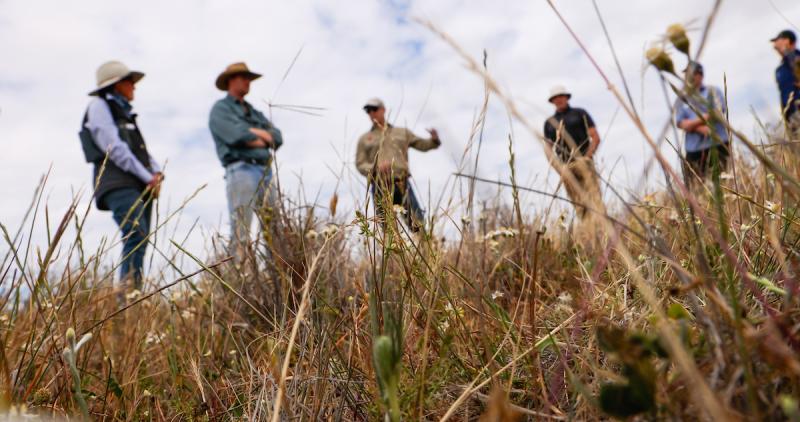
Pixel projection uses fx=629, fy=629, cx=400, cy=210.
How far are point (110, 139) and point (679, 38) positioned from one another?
11.7 feet

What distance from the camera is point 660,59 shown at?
0.69 meters

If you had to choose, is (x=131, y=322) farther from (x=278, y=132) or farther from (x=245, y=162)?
(x=278, y=132)

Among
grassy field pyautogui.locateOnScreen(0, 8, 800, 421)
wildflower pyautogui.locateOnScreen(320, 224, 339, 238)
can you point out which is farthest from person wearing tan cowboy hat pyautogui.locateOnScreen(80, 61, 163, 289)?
wildflower pyautogui.locateOnScreen(320, 224, 339, 238)

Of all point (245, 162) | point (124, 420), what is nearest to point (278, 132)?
point (245, 162)

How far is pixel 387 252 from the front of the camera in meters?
0.98

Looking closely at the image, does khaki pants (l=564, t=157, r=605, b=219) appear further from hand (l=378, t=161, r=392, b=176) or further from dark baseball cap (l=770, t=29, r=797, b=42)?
dark baseball cap (l=770, t=29, r=797, b=42)

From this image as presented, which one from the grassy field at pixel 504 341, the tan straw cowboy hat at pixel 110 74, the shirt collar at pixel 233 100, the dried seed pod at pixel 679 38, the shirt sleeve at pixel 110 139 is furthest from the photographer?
the shirt collar at pixel 233 100

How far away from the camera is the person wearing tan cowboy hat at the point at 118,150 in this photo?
364cm

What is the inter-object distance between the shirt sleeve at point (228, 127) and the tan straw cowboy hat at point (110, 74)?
55 cm

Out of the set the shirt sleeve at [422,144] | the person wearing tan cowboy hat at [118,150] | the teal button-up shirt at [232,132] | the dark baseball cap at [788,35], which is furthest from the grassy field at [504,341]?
the dark baseball cap at [788,35]

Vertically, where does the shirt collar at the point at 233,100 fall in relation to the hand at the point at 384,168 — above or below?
above

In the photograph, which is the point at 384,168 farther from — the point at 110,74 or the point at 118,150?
the point at 110,74

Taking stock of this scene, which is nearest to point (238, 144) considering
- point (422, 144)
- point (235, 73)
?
point (235, 73)

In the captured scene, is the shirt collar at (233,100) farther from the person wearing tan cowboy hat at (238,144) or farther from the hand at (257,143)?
the hand at (257,143)
